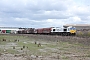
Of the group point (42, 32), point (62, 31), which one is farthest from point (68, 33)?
point (42, 32)

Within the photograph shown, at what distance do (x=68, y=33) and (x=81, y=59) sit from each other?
2458 inches

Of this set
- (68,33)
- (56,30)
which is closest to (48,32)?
(56,30)

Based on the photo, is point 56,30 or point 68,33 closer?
point 68,33

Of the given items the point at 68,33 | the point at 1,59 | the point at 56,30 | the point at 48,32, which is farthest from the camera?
the point at 48,32

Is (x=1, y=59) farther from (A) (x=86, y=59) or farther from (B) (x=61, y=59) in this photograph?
(A) (x=86, y=59)

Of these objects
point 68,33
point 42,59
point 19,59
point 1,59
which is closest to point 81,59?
point 42,59

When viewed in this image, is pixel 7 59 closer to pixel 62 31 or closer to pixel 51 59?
pixel 51 59

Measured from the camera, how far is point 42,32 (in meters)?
96.4

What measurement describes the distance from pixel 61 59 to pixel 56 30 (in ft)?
225

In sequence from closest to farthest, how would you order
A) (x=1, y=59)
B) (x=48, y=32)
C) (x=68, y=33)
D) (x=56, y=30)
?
1. (x=1, y=59)
2. (x=68, y=33)
3. (x=56, y=30)
4. (x=48, y=32)

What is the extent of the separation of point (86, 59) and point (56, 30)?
225 ft

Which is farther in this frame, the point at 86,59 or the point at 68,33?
the point at 68,33

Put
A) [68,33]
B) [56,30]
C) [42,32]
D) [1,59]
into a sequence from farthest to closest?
[42,32] → [56,30] → [68,33] → [1,59]

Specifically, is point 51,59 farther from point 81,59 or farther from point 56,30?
point 56,30
